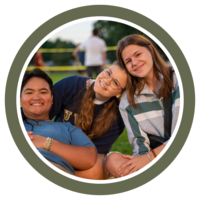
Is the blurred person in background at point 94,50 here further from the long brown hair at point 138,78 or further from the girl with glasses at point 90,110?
the long brown hair at point 138,78

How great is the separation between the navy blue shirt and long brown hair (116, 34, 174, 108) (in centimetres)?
39

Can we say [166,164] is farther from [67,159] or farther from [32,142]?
[32,142]

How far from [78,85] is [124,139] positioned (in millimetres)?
1204

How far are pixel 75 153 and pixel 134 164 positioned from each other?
0.53 m

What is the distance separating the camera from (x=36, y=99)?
2164 millimetres

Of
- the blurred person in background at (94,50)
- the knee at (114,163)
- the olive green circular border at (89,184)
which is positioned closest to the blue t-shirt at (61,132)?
the knee at (114,163)

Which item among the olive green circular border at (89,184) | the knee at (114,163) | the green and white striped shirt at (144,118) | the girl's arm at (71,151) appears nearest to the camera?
the olive green circular border at (89,184)

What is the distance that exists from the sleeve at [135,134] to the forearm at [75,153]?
0.43 meters

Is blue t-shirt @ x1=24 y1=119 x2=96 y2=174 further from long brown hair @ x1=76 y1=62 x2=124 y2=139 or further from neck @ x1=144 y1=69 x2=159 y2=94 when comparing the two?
neck @ x1=144 y1=69 x2=159 y2=94

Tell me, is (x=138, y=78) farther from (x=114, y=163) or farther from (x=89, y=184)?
(x=89, y=184)

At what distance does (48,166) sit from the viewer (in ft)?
5.82

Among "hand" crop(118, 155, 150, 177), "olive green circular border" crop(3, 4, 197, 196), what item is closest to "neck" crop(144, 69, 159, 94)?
"olive green circular border" crop(3, 4, 197, 196)

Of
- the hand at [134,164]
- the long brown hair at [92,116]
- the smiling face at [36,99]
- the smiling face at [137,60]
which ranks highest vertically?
the smiling face at [137,60]

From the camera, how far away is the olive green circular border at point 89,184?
66.4 inches
